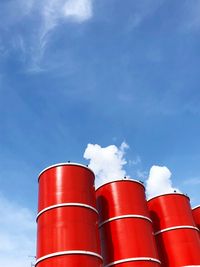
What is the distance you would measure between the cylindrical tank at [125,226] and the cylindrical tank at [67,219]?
76.6 inches

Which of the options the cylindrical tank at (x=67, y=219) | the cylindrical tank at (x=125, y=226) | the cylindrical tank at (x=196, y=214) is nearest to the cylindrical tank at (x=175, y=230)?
the cylindrical tank at (x=125, y=226)

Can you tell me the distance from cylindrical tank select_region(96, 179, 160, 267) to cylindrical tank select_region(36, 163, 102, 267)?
1945 millimetres

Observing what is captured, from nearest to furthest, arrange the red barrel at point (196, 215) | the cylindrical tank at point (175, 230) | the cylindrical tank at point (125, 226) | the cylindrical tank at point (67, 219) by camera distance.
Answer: the cylindrical tank at point (67, 219) → the cylindrical tank at point (125, 226) → the cylindrical tank at point (175, 230) → the red barrel at point (196, 215)

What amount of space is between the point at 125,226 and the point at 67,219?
389 cm

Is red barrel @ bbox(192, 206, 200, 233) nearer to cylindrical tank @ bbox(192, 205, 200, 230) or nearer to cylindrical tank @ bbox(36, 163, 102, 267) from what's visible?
cylindrical tank @ bbox(192, 205, 200, 230)

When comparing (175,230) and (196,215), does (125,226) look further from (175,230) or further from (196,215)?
(196,215)

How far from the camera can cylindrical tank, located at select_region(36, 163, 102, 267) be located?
15094 mm

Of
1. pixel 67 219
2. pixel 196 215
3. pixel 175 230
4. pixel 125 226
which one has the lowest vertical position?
pixel 67 219

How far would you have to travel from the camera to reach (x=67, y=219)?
15914mm

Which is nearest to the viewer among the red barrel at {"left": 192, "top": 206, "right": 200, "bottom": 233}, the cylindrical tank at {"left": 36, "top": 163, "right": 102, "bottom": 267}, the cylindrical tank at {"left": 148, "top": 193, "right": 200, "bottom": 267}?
the cylindrical tank at {"left": 36, "top": 163, "right": 102, "bottom": 267}

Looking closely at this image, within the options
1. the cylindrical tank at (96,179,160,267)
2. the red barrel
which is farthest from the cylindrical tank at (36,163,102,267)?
the red barrel

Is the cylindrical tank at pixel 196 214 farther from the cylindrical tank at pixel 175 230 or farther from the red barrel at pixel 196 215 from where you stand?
the cylindrical tank at pixel 175 230

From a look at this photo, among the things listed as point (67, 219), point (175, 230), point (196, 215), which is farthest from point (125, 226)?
point (196, 215)

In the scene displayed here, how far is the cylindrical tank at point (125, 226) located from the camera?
17.6 metres
